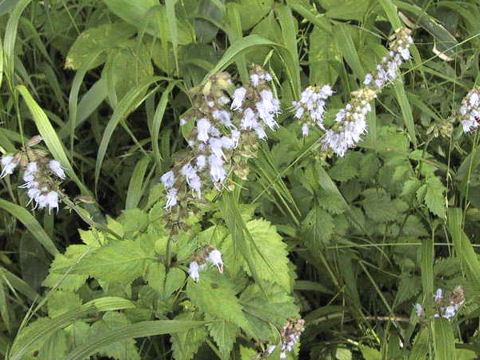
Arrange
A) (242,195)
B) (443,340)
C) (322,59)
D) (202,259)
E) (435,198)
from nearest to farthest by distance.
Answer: (202,259) < (443,340) < (435,198) < (242,195) < (322,59)

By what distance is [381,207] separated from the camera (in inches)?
91.8

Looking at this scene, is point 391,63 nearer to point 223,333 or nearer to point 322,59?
point 322,59

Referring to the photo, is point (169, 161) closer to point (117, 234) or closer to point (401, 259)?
point (117, 234)

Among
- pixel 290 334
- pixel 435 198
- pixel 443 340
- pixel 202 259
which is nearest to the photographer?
pixel 202 259

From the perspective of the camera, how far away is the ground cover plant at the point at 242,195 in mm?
1627

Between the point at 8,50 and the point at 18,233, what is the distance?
0.97 m

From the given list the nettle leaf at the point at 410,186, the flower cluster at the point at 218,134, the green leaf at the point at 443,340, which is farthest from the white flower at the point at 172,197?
the nettle leaf at the point at 410,186

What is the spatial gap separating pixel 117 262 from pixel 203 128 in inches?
24.3

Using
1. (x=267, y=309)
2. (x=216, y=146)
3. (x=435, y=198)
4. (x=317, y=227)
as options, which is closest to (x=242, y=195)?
(x=317, y=227)

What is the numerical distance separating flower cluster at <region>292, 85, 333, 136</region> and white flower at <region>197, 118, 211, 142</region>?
2.66 feet

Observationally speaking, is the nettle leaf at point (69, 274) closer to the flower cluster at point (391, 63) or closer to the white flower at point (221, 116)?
the white flower at point (221, 116)

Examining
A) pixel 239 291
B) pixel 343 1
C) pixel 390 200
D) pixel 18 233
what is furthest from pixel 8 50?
pixel 390 200

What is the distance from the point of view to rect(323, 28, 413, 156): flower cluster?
6.23ft

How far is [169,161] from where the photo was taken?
240cm
